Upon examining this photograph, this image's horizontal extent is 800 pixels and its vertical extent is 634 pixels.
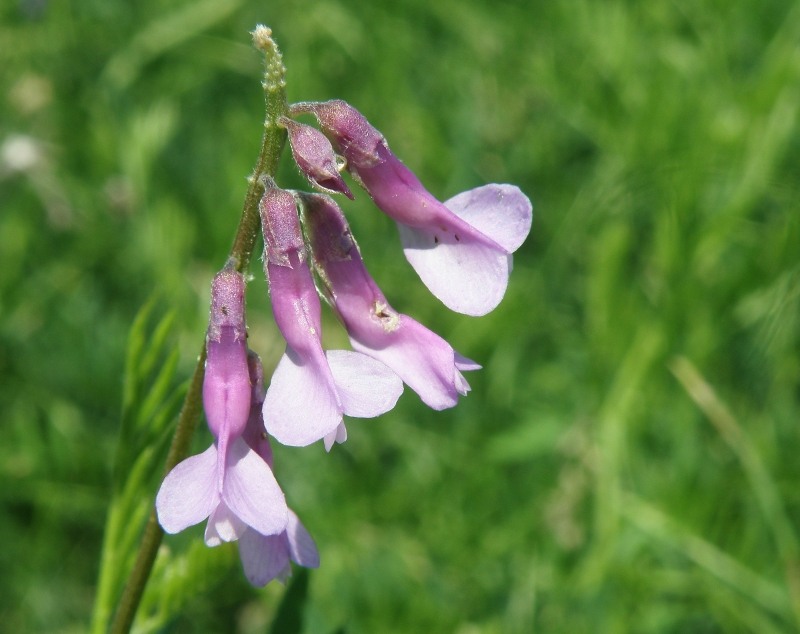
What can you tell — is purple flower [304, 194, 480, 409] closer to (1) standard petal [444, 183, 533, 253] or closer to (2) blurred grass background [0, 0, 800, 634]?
(1) standard petal [444, 183, 533, 253]

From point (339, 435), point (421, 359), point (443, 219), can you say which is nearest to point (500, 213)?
point (443, 219)

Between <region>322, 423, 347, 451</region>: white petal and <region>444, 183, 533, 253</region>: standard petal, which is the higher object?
<region>444, 183, 533, 253</region>: standard petal

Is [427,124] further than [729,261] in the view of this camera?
Yes

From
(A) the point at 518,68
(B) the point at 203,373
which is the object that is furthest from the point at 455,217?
(A) the point at 518,68

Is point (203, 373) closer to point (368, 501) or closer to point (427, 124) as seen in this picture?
point (368, 501)

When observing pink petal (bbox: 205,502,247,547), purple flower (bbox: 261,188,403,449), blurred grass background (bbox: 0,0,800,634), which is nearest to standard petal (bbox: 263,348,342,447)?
purple flower (bbox: 261,188,403,449)

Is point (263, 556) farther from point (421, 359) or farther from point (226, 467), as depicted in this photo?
point (421, 359)
